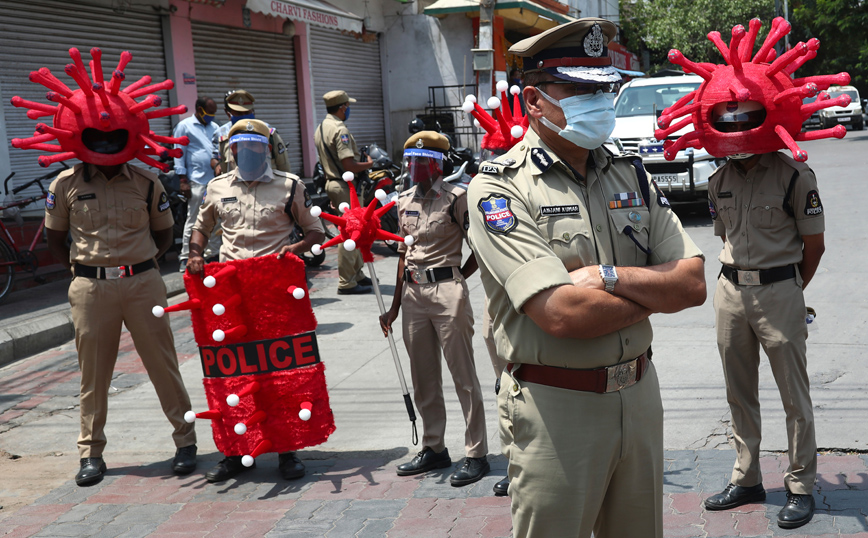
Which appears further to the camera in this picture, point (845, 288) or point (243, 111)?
point (243, 111)

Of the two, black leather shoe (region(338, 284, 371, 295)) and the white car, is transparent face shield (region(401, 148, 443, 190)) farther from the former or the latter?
the white car

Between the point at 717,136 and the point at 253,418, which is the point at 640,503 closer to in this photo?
the point at 717,136

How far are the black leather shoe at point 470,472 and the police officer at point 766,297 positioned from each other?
1.27 m

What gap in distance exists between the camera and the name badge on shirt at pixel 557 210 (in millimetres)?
2633

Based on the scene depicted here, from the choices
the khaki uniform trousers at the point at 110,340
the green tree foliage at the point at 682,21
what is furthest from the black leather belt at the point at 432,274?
the green tree foliage at the point at 682,21

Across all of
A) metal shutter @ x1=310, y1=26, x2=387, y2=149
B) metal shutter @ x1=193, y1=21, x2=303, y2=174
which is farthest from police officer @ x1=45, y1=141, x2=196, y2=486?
metal shutter @ x1=310, y1=26, x2=387, y2=149

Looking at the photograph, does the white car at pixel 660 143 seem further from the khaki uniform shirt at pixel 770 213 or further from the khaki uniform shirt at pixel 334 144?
the khaki uniform shirt at pixel 770 213

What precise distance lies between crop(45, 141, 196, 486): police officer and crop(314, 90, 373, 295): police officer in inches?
172

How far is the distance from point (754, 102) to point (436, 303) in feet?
6.70

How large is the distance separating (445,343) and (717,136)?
1918 millimetres

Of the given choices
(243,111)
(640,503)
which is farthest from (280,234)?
(243,111)

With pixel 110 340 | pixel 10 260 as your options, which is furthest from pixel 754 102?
pixel 10 260

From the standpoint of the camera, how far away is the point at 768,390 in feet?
19.2

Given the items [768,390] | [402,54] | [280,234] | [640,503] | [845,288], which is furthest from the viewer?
[402,54]
